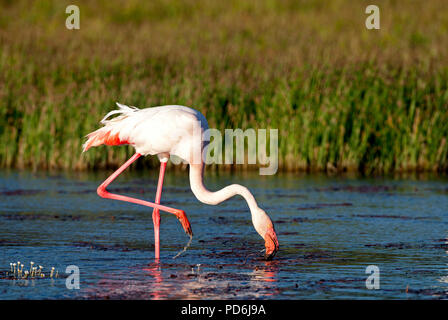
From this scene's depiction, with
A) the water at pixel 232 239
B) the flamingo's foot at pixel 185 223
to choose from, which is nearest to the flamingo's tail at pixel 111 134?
the water at pixel 232 239

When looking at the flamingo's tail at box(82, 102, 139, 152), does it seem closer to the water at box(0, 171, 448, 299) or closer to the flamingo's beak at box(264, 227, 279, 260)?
the water at box(0, 171, 448, 299)

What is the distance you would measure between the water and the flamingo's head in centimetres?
13

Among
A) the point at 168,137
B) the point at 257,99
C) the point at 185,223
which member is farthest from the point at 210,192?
the point at 257,99

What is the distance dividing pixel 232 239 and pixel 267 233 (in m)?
1.56

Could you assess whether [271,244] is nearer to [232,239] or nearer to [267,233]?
[267,233]

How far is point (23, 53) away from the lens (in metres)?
21.0

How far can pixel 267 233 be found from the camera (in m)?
9.34

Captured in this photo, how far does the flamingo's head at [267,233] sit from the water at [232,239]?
0.13 meters

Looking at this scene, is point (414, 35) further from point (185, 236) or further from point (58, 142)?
point (185, 236)

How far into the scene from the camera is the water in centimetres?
816

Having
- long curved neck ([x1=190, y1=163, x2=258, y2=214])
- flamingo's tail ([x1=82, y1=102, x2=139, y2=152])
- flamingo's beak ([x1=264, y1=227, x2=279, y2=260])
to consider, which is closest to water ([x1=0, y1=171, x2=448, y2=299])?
flamingo's beak ([x1=264, y1=227, x2=279, y2=260])

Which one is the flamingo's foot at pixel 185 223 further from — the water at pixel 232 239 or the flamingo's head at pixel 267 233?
the flamingo's head at pixel 267 233

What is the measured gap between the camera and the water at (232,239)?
26.8 ft

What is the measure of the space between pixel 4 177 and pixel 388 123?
655 centimetres
